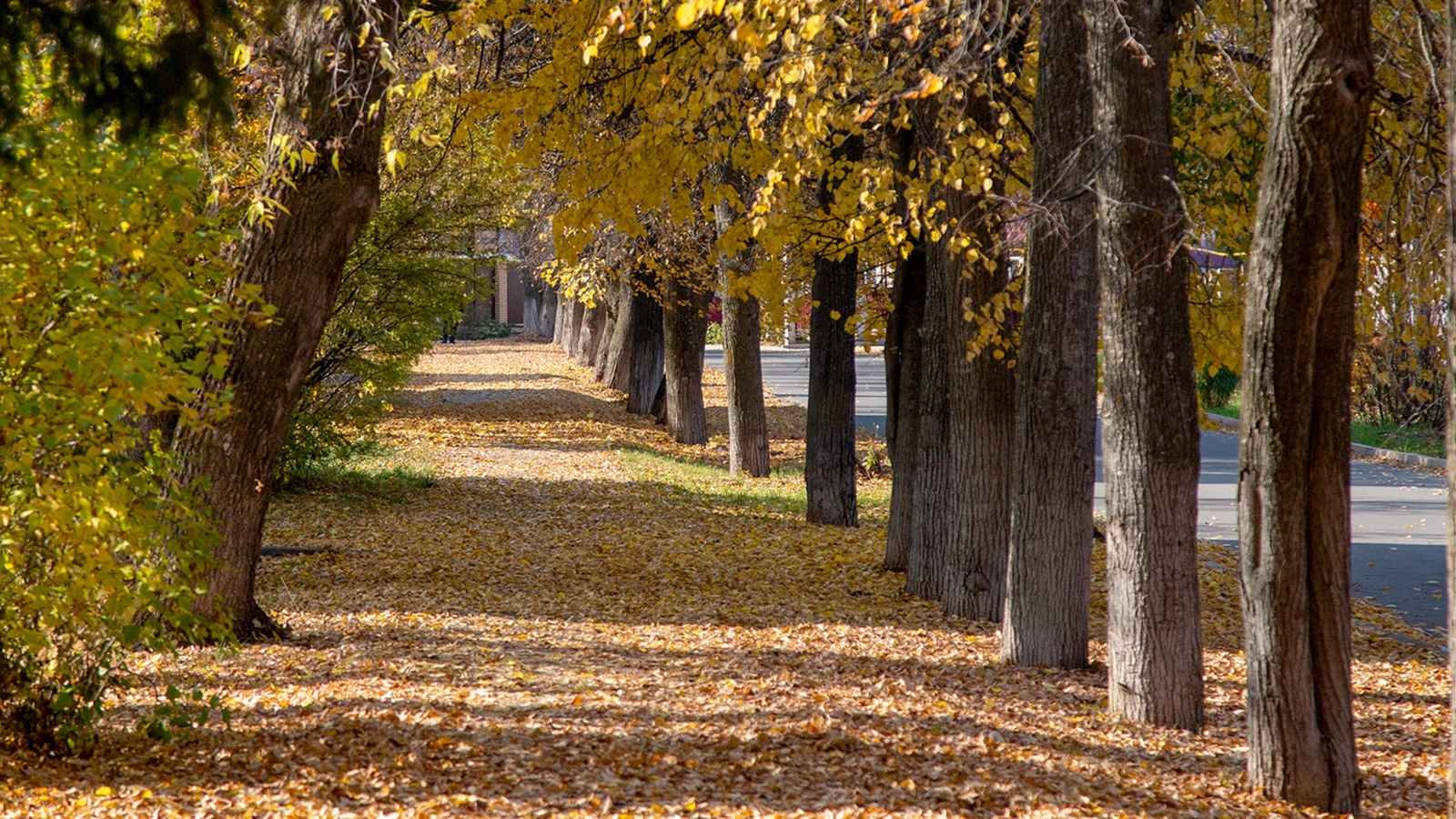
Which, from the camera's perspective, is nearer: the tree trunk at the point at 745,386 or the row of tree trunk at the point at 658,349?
the tree trunk at the point at 745,386

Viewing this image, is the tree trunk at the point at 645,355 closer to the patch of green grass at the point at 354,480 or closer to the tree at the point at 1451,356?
the patch of green grass at the point at 354,480

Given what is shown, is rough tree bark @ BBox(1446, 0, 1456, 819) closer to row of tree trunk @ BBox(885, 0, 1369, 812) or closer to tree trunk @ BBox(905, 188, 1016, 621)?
row of tree trunk @ BBox(885, 0, 1369, 812)

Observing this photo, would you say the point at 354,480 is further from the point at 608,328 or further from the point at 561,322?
the point at 561,322

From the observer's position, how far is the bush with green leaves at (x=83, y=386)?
400cm

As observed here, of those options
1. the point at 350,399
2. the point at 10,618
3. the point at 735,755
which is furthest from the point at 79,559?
the point at 350,399

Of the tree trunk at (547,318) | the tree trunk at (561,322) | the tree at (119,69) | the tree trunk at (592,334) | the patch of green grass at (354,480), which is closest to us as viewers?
the tree at (119,69)

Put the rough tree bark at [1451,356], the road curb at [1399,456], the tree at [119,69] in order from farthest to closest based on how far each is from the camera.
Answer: the road curb at [1399,456] → the tree at [119,69] → the rough tree bark at [1451,356]

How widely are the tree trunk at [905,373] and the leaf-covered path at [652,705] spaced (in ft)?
1.30

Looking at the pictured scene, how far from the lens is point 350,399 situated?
1327 centimetres

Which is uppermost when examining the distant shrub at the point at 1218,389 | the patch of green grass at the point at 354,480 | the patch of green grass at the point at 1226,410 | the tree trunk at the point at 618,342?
the tree trunk at the point at 618,342

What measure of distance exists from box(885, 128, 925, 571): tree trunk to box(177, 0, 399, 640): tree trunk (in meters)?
4.44

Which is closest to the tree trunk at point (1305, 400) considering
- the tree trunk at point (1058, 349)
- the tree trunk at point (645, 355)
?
the tree trunk at point (1058, 349)

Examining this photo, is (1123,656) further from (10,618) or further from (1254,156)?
(10,618)

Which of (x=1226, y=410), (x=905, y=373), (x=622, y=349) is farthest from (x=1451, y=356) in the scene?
(x=1226, y=410)
